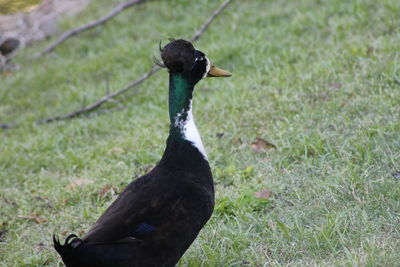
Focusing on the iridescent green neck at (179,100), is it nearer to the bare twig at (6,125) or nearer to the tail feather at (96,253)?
the tail feather at (96,253)

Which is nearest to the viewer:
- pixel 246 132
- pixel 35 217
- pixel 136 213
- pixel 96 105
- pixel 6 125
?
pixel 136 213

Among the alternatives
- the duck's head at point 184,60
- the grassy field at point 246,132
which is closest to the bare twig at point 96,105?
the grassy field at point 246,132

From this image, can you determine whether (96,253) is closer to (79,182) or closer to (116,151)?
(79,182)

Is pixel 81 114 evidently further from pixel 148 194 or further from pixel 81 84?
pixel 148 194

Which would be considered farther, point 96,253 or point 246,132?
point 246,132

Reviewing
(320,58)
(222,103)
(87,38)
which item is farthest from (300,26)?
(87,38)

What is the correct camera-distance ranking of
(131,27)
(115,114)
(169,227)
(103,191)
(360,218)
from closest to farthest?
1. (169,227)
2. (360,218)
3. (103,191)
4. (115,114)
5. (131,27)

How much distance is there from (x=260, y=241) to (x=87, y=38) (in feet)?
17.4

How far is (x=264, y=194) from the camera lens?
4012 millimetres

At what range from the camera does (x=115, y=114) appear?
20.3 ft

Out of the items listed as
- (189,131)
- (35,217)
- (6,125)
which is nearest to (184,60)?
(189,131)

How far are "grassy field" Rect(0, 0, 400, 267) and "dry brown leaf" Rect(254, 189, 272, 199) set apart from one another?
40 mm

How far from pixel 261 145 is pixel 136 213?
1898mm

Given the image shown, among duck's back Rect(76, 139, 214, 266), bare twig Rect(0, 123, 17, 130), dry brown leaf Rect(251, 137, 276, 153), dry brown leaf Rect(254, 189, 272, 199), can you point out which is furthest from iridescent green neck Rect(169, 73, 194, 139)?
bare twig Rect(0, 123, 17, 130)
